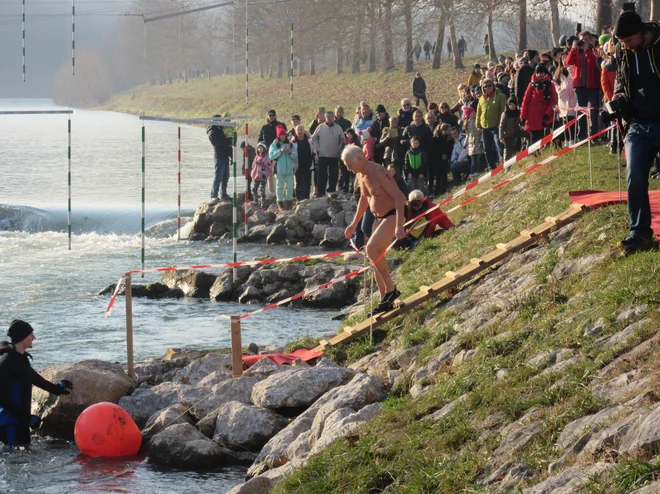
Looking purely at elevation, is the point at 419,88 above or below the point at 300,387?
above

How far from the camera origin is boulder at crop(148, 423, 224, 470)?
10211 millimetres

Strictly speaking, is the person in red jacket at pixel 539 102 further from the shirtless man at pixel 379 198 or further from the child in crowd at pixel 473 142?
the shirtless man at pixel 379 198

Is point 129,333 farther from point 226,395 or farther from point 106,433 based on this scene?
point 106,433

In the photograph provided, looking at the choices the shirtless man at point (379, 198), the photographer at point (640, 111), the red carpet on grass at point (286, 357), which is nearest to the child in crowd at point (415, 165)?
the red carpet on grass at point (286, 357)

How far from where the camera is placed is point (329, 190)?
26406 mm

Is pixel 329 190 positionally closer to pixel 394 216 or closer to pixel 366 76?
pixel 394 216

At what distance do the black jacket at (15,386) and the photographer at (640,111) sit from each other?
616cm

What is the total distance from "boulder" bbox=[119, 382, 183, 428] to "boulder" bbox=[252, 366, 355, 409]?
1448 millimetres

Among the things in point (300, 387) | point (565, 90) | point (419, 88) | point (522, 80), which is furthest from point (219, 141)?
point (300, 387)

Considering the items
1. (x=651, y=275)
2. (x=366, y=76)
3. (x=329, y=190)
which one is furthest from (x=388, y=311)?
(x=366, y=76)

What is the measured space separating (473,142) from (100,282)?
26.6 ft

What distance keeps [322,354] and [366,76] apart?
50.7 metres

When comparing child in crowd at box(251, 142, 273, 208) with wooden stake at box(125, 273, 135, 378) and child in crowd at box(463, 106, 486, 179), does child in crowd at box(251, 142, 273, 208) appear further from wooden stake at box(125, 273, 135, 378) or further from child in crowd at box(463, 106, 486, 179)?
wooden stake at box(125, 273, 135, 378)

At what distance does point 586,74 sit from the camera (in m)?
18.3
